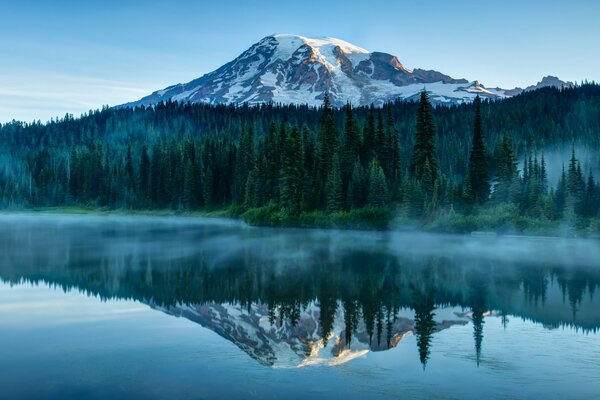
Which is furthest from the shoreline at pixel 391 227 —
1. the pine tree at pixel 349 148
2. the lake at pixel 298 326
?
the lake at pixel 298 326

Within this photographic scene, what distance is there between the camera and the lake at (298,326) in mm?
18781

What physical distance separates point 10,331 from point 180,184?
13207cm

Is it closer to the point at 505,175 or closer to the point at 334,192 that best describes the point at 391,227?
the point at 334,192

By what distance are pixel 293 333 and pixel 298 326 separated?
1.33 metres

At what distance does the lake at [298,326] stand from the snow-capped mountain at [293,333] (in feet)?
0.34

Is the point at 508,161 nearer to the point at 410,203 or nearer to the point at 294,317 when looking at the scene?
the point at 410,203

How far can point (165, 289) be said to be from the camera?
3844cm

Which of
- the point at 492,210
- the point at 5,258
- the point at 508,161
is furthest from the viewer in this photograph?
the point at 508,161

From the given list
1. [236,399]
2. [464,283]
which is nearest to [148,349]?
[236,399]

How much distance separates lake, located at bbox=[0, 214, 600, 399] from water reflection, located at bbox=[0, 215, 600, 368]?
0.55 feet

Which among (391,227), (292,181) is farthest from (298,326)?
(292,181)

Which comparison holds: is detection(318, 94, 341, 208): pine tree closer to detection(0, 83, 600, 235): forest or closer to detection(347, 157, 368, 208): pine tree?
detection(0, 83, 600, 235): forest

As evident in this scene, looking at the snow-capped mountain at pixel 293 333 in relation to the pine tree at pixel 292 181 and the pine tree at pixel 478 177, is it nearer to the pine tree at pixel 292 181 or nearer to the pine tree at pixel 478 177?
the pine tree at pixel 478 177

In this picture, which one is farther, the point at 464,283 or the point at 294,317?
the point at 464,283
